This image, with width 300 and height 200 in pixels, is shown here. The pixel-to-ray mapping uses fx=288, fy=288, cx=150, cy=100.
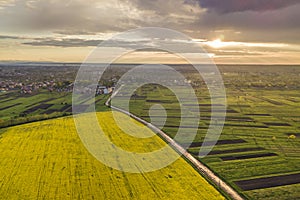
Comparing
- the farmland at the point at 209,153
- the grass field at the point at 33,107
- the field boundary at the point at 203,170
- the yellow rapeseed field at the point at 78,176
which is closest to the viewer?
the yellow rapeseed field at the point at 78,176

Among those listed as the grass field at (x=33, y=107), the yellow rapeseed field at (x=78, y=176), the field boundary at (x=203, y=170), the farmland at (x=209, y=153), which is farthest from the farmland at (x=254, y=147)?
the grass field at (x=33, y=107)

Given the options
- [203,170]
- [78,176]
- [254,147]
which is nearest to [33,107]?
[78,176]

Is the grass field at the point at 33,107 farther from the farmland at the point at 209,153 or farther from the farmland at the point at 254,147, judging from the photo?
the farmland at the point at 254,147

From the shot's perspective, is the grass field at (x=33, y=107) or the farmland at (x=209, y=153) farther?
the grass field at (x=33, y=107)

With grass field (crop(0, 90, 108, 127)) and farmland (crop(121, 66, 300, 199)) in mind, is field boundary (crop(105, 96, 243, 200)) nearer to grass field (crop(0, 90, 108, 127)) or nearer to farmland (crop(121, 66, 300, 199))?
farmland (crop(121, 66, 300, 199))


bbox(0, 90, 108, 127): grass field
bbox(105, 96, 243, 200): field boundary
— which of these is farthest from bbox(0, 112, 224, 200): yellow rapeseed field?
bbox(0, 90, 108, 127): grass field

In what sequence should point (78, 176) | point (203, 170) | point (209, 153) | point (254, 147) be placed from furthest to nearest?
1. point (254, 147)
2. point (209, 153)
3. point (203, 170)
4. point (78, 176)

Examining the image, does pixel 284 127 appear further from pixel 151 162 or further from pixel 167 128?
pixel 151 162

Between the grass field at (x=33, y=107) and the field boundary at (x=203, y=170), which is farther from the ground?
the field boundary at (x=203, y=170)

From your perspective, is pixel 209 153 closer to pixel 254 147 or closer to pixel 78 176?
pixel 254 147

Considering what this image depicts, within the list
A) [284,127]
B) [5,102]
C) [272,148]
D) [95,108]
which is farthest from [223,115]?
[5,102]
